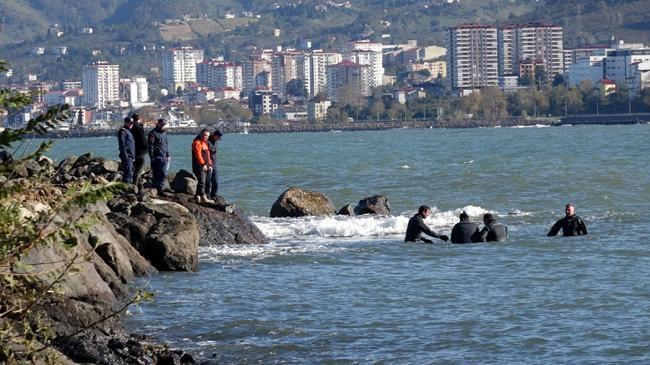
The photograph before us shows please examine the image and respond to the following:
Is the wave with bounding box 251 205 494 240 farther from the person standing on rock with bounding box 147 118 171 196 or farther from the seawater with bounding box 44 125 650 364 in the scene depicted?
the person standing on rock with bounding box 147 118 171 196

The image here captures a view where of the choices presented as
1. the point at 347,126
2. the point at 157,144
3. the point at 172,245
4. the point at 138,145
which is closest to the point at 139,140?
the point at 138,145

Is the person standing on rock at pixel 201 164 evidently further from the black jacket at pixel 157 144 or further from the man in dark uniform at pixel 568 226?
the man in dark uniform at pixel 568 226

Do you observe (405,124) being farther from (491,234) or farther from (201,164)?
(201,164)

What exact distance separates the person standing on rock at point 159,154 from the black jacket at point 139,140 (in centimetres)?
8

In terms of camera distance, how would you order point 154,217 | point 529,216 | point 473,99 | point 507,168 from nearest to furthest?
point 154,217, point 529,216, point 507,168, point 473,99

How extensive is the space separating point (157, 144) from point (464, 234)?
440 centimetres

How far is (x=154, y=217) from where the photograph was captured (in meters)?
18.1

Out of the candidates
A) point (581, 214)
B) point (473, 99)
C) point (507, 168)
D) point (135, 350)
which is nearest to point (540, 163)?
point (507, 168)

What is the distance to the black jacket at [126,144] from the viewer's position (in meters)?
20.2

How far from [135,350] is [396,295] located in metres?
4.67

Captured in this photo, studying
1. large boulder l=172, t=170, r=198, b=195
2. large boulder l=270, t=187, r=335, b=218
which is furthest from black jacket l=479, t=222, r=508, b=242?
large boulder l=270, t=187, r=335, b=218

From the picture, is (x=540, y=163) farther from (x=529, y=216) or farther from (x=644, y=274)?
(x=644, y=274)

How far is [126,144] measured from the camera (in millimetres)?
20281

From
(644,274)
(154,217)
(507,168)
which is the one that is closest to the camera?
(644,274)
